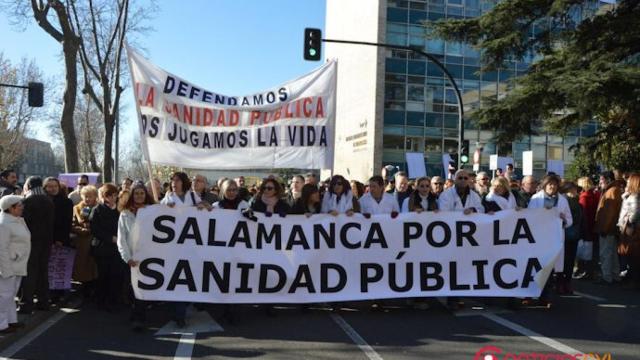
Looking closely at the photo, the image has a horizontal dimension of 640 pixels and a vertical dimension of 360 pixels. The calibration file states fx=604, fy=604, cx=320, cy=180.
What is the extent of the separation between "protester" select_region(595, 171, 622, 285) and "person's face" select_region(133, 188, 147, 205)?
752 centimetres

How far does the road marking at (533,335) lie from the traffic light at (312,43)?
425 inches

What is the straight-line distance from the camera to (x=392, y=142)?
44.5m

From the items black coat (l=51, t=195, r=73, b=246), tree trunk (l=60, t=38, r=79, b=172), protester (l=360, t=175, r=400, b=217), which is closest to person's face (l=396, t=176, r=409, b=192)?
protester (l=360, t=175, r=400, b=217)

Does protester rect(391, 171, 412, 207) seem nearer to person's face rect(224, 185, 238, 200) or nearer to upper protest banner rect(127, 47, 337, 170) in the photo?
upper protest banner rect(127, 47, 337, 170)

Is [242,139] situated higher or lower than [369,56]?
lower

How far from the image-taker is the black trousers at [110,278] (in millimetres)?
7496

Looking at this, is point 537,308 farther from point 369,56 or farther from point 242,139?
point 369,56

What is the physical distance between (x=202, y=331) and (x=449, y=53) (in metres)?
41.3

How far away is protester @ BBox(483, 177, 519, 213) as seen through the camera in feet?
26.4

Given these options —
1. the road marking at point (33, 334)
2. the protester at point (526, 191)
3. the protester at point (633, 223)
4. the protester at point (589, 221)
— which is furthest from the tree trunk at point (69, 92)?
the protester at point (633, 223)

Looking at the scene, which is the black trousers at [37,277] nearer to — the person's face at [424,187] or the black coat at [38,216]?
the black coat at [38,216]

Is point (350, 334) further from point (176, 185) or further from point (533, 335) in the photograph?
point (176, 185)

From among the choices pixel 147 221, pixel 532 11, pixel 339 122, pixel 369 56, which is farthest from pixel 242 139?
pixel 339 122

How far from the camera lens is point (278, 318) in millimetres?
7180
